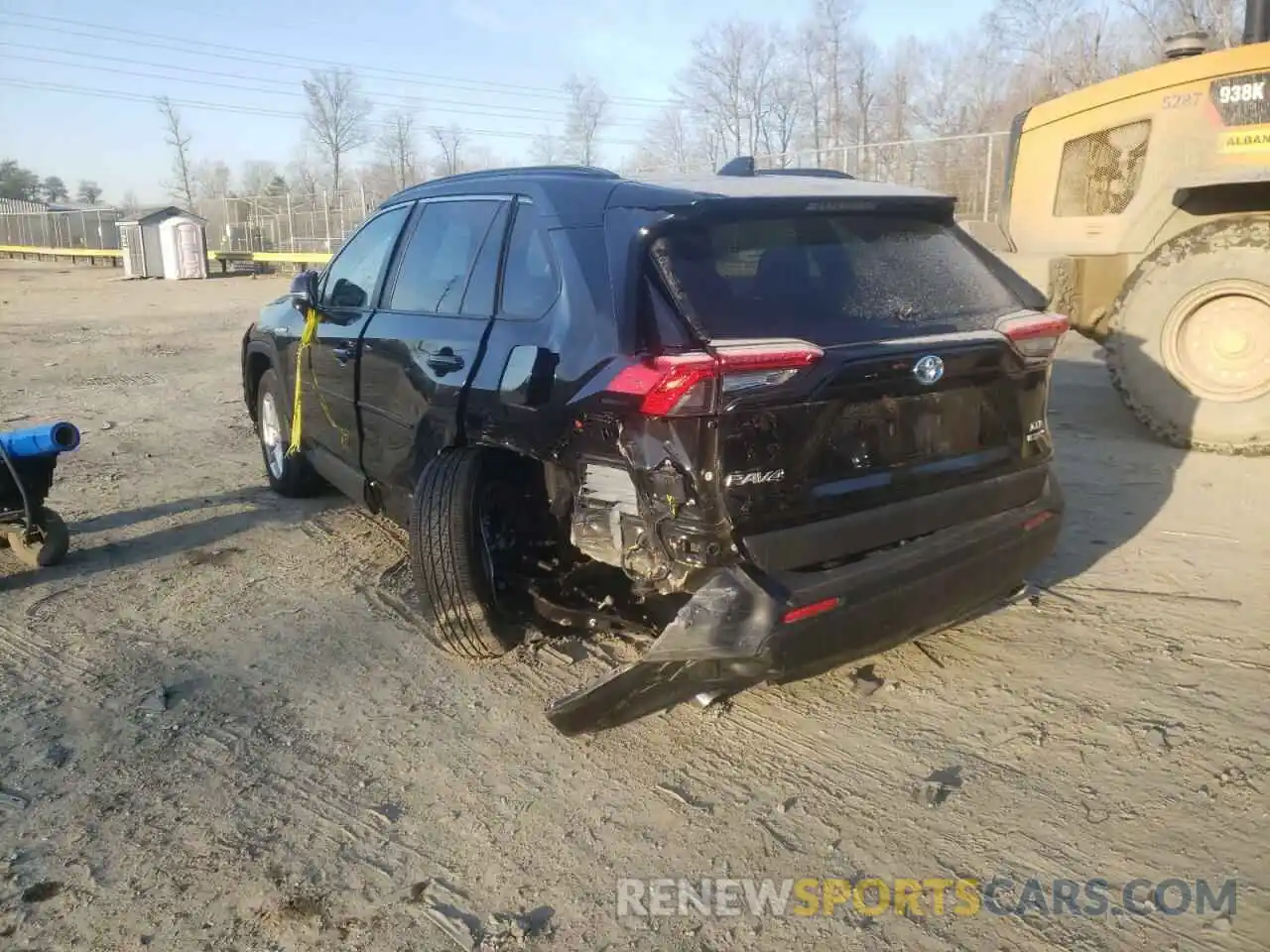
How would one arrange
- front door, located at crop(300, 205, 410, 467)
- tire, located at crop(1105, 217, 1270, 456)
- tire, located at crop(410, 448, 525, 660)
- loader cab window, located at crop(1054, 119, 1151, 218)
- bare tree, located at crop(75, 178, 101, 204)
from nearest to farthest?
tire, located at crop(410, 448, 525, 660) → front door, located at crop(300, 205, 410, 467) → tire, located at crop(1105, 217, 1270, 456) → loader cab window, located at crop(1054, 119, 1151, 218) → bare tree, located at crop(75, 178, 101, 204)

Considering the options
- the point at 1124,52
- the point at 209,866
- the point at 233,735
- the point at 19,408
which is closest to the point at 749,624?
the point at 209,866

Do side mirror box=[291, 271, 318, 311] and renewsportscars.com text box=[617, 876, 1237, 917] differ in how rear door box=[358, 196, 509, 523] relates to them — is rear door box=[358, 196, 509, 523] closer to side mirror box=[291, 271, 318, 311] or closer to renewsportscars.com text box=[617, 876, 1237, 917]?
side mirror box=[291, 271, 318, 311]

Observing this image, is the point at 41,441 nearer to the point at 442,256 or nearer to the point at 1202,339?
the point at 442,256

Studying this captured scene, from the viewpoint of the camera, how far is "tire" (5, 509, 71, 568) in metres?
5.11

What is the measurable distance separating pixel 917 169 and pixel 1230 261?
14.7m

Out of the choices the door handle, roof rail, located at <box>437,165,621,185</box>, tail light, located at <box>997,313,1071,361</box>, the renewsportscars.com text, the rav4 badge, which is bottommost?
the renewsportscars.com text

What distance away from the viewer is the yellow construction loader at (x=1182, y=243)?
6418 mm

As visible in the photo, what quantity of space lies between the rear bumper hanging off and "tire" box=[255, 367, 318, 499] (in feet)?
11.8

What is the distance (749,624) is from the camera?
2.91 metres

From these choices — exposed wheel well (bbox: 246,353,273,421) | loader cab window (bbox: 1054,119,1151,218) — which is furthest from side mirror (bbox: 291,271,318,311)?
loader cab window (bbox: 1054,119,1151,218)

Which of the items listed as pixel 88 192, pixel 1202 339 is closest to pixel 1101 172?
pixel 1202 339

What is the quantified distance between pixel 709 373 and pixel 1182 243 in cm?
513

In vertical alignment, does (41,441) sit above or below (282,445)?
above

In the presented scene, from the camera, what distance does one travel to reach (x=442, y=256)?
4.36m
